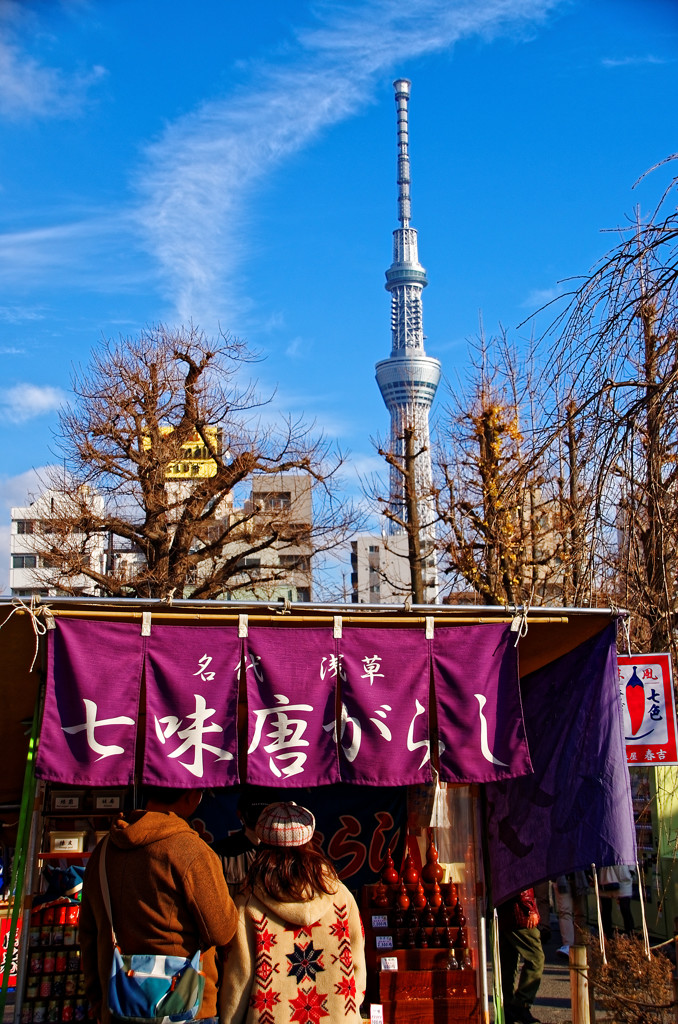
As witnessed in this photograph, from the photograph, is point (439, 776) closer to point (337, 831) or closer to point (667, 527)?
point (337, 831)

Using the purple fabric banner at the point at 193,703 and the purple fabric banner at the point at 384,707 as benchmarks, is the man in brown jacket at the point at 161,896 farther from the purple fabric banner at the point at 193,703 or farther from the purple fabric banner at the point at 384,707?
the purple fabric banner at the point at 384,707

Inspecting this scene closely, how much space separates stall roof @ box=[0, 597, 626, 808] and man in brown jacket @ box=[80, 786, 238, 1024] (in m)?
1.59

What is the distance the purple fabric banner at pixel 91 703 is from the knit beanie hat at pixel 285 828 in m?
1.45

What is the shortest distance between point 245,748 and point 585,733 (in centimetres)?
222

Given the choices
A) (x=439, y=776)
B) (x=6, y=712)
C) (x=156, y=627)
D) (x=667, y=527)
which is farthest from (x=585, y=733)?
(x=6, y=712)

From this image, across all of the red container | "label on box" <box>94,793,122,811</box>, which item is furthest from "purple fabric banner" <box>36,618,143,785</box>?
"label on box" <box>94,793,122,811</box>

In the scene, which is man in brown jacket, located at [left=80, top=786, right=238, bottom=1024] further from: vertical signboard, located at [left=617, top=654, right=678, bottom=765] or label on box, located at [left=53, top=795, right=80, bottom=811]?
Answer: vertical signboard, located at [left=617, top=654, right=678, bottom=765]

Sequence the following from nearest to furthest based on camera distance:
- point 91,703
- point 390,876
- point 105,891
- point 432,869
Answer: point 105,891 → point 91,703 → point 390,876 → point 432,869

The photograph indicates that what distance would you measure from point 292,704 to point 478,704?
1.19 m

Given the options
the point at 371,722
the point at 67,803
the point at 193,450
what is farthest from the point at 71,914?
the point at 193,450

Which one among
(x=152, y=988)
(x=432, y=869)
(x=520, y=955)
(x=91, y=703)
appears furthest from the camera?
(x=520, y=955)

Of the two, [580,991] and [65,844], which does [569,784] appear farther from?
[65,844]

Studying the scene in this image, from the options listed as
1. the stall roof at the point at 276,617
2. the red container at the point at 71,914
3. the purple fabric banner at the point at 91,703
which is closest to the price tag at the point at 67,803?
the red container at the point at 71,914

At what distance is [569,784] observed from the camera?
20.0 ft
